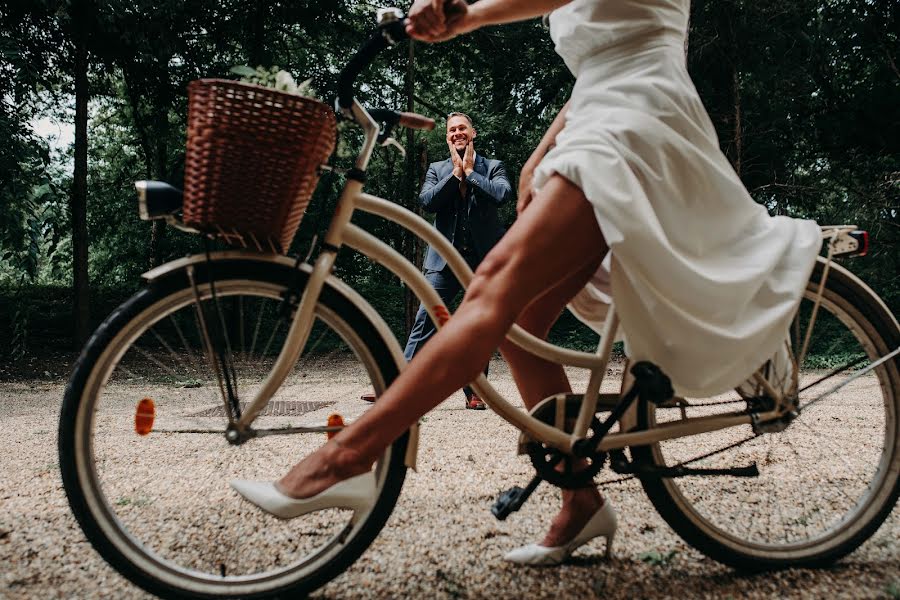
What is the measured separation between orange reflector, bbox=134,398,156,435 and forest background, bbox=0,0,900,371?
316 inches

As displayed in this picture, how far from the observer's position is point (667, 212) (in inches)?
71.6

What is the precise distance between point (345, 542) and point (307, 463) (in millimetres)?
267

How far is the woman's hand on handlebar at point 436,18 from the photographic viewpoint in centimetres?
172

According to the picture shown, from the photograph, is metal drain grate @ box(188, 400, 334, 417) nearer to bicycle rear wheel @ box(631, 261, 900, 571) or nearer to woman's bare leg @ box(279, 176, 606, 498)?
woman's bare leg @ box(279, 176, 606, 498)

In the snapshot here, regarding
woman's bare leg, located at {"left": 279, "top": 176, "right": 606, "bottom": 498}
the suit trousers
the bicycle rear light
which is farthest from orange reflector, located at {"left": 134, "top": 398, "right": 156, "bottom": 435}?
the suit trousers

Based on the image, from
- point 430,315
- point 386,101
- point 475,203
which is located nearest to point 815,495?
point 430,315

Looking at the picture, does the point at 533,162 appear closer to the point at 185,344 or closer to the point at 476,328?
the point at 476,328

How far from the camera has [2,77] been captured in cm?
1065

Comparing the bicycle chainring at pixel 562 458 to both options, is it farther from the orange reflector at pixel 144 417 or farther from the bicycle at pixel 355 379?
the orange reflector at pixel 144 417

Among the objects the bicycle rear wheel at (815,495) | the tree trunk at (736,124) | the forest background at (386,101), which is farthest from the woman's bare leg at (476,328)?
the tree trunk at (736,124)

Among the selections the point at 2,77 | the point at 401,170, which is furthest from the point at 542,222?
the point at 401,170

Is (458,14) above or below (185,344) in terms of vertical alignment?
above

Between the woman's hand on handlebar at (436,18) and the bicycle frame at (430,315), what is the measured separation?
25cm

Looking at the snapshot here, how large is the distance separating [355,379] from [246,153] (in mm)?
787
